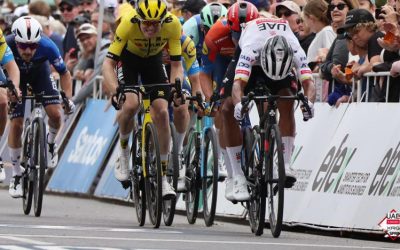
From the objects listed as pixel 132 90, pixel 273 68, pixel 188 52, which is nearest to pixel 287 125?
pixel 273 68

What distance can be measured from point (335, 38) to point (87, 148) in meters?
6.12

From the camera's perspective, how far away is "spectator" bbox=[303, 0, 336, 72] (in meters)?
17.1

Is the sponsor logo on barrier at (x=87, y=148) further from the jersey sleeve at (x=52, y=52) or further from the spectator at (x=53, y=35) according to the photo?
the jersey sleeve at (x=52, y=52)

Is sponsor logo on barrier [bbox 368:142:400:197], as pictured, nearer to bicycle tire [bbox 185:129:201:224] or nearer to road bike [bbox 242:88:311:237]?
road bike [bbox 242:88:311:237]

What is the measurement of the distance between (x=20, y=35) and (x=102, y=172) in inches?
175

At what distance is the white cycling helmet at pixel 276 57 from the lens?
13617 millimetres

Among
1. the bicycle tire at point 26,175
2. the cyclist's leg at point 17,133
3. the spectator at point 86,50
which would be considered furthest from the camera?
the spectator at point 86,50

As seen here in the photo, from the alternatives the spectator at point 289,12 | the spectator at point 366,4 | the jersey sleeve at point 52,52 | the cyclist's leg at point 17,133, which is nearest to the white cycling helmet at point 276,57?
the spectator at point 366,4

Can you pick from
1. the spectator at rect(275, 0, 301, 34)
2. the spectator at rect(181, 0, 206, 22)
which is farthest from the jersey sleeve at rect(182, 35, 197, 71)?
the spectator at rect(181, 0, 206, 22)

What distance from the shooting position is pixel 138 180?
14945 mm

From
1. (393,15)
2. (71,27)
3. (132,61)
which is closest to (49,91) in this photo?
(132,61)

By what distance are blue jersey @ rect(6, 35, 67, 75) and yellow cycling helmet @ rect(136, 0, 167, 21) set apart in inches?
115

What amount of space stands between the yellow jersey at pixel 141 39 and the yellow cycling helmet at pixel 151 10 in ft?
0.62

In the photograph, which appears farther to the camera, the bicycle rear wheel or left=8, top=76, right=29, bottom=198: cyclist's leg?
left=8, top=76, right=29, bottom=198: cyclist's leg
